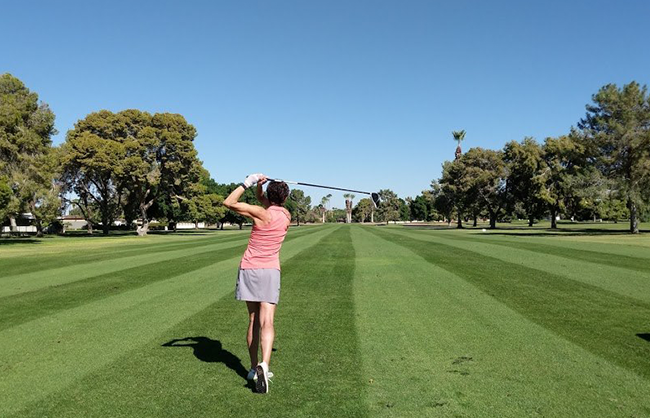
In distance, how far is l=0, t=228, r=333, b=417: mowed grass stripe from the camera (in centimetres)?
487

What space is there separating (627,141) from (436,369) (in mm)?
49077

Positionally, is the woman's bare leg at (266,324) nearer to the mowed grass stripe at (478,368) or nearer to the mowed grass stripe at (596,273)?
the mowed grass stripe at (478,368)

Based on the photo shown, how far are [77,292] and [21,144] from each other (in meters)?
30.7

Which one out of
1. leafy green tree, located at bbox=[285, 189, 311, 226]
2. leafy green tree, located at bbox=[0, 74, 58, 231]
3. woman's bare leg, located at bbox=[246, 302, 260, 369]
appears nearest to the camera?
woman's bare leg, located at bbox=[246, 302, 260, 369]

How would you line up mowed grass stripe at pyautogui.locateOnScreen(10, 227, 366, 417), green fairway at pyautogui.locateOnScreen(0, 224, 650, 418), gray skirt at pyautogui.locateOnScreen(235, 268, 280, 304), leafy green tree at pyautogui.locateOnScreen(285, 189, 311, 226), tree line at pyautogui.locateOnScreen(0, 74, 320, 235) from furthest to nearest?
leafy green tree at pyautogui.locateOnScreen(285, 189, 311, 226) < tree line at pyautogui.locateOnScreen(0, 74, 320, 235) < gray skirt at pyautogui.locateOnScreen(235, 268, 280, 304) < green fairway at pyautogui.locateOnScreen(0, 224, 650, 418) < mowed grass stripe at pyautogui.locateOnScreen(10, 227, 366, 417)

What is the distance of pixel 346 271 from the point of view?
15.3 metres

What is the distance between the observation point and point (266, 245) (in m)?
5.28

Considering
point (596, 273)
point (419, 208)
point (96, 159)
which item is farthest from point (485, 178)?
point (419, 208)

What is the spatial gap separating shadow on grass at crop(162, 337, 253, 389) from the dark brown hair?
2.09 meters

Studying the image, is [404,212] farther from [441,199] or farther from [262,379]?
[262,379]

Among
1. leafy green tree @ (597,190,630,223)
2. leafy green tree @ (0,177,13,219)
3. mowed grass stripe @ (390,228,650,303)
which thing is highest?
leafy green tree @ (597,190,630,223)

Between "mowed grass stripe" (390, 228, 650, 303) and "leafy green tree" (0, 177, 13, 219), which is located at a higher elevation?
"leafy green tree" (0, 177, 13, 219)

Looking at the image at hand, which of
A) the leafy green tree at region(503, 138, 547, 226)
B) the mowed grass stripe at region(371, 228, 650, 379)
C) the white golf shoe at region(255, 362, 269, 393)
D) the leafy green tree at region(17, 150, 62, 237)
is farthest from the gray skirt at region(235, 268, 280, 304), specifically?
the leafy green tree at region(503, 138, 547, 226)

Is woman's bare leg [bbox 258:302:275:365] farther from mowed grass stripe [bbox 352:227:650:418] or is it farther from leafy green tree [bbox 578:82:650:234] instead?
leafy green tree [bbox 578:82:650:234]
